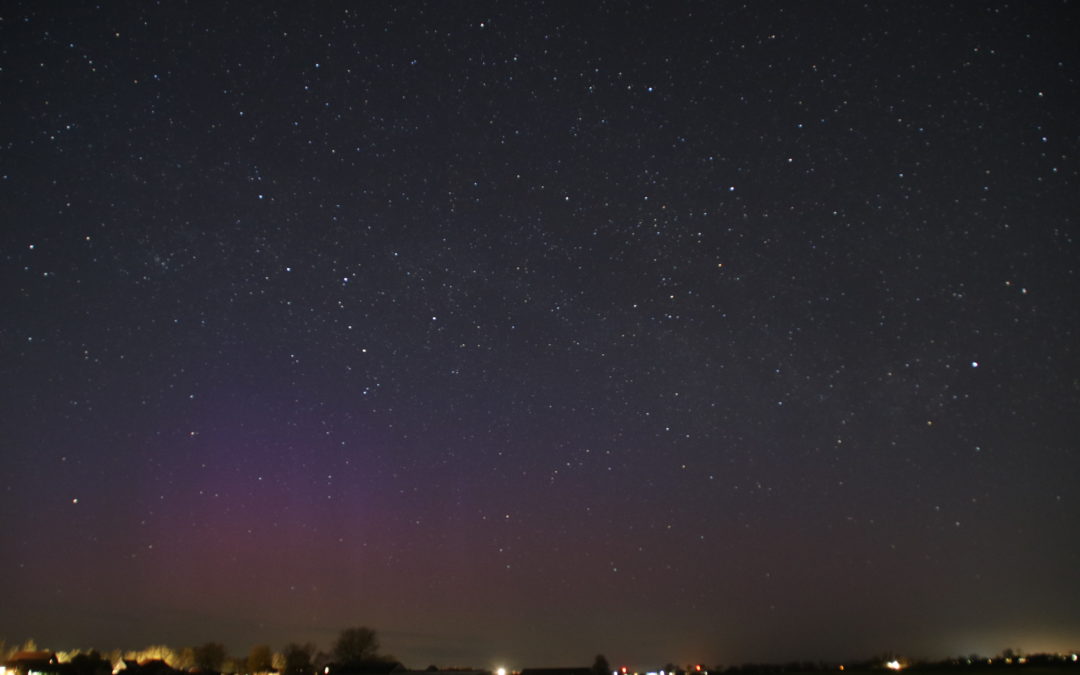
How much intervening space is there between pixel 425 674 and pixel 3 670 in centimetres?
3990

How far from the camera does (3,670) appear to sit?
2630 inches

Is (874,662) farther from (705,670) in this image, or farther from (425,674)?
(425,674)

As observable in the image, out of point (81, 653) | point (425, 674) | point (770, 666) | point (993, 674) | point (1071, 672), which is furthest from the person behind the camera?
point (770, 666)

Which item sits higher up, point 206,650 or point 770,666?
point 206,650

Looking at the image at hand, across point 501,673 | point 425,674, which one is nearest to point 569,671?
point 501,673

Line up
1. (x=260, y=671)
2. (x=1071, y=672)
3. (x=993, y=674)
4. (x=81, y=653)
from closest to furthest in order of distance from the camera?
(x=1071, y=672), (x=993, y=674), (x=81, y=653), (x=260, y=671)

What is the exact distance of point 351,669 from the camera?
69188mm

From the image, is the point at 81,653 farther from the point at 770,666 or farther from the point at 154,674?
the point at 770,666

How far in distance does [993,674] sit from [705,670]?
4099 centimetres

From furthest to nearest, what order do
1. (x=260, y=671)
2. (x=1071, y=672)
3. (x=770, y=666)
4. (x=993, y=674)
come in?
(x=770, y=666) → (x=260, y=671) → (x=993, y=674) → (x=1071, y=672)

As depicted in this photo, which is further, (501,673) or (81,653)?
(501,673)

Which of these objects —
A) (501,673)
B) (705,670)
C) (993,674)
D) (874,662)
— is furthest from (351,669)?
(874,662)

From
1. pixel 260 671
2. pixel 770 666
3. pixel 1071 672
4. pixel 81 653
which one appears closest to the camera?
pixel 1071 672

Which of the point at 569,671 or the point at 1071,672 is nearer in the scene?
the point at 1071,672
